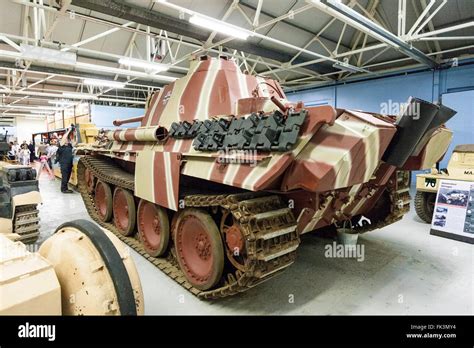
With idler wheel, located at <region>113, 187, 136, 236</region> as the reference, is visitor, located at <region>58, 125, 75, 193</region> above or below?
above

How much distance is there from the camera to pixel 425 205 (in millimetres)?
7000

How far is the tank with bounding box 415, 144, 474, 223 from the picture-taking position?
604 centimetres

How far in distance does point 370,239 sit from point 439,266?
134 cm

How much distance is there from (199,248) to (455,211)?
4999 mm

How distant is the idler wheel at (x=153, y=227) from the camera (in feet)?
14.8

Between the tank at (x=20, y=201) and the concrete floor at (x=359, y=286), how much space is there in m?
1.75

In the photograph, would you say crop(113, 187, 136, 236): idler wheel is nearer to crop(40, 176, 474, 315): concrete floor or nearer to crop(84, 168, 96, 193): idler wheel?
crop(40, 176, 474, 315): concrete floor

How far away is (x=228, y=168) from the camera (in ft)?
10.5

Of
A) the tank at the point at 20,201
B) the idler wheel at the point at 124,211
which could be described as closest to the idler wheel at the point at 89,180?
the idler wheel at the point at 124,211

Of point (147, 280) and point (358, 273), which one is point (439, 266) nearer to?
point (358, 273)

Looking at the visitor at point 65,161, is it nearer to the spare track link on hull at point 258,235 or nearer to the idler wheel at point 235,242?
the spare track link on hull at point 258,235

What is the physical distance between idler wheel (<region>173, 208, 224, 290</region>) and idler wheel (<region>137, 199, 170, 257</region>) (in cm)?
41

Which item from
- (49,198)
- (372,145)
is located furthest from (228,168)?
(49,198)

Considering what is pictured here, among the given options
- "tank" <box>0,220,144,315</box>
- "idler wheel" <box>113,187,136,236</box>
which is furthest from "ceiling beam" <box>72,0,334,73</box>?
"tank" <box>0,220,144,315</box>
